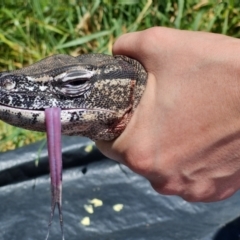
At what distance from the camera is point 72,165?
106 inches

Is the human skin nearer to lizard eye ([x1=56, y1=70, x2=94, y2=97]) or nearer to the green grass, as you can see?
lizard eye ([x1=56, y1=70, x2=94, y2=97])

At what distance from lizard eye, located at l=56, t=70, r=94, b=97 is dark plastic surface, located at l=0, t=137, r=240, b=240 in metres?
0.96

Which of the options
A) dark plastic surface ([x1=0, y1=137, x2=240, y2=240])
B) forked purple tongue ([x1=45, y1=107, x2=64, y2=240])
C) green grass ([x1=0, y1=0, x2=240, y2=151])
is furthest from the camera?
green grass ([x1=0, y1=0, x2=240, y2=151])

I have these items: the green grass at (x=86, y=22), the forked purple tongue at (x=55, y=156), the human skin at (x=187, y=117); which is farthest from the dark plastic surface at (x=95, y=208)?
the forked purple tongue at (x=55, y=156)

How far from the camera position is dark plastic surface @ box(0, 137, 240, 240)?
93.4 inches

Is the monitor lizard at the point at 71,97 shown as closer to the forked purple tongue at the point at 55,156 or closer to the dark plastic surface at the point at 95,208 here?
the forked purple tongue at the point at 55,156

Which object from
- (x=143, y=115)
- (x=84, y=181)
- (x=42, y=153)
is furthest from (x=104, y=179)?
(x=143, y=115)

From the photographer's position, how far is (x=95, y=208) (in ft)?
8.27

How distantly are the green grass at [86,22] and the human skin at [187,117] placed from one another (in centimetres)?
147

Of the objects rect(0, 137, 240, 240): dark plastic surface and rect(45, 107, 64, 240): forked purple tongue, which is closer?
rect(45, 107, 64, 240): forked purple tongue

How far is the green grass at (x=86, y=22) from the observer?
307cm

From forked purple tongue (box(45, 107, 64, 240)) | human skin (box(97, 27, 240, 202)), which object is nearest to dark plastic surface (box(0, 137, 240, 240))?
human skin (box(97, 27, 240, 202))

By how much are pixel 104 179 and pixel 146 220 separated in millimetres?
294

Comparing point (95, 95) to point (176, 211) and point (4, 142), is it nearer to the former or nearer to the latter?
point (176, 211)
